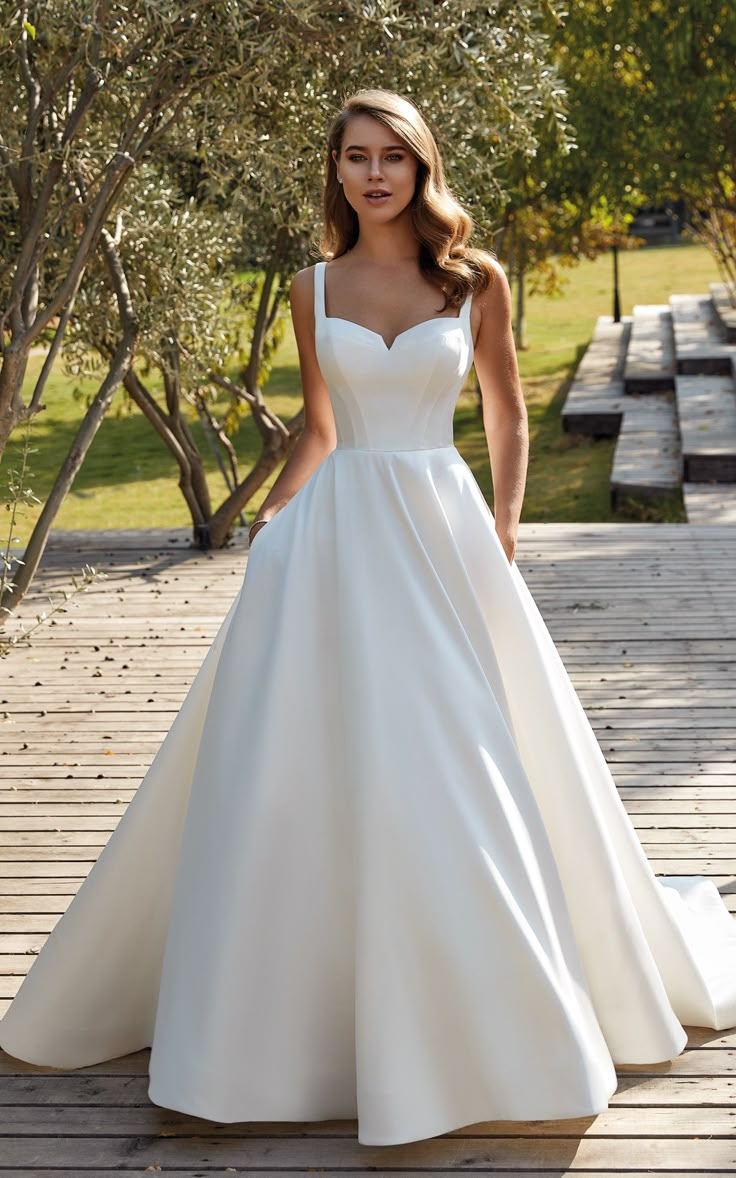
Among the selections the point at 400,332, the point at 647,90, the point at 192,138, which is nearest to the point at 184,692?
the point at 192,138

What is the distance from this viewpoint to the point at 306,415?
10.9 feet

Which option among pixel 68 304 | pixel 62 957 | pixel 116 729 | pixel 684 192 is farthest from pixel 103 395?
pixel 684 192

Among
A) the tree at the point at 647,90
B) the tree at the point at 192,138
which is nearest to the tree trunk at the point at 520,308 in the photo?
the tree at the point at 647,90

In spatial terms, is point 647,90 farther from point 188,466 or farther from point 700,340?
point 188,466

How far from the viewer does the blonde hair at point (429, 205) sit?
9.68ft

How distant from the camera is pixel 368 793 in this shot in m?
2.70

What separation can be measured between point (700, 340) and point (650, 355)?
663 millimetres

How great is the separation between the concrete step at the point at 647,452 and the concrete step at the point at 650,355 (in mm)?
217

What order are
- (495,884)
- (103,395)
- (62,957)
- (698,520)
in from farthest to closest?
1. (698,520)
2. (103,395)
3. (62,957)
4. (495,884)

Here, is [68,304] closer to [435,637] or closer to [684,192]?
[435,637]

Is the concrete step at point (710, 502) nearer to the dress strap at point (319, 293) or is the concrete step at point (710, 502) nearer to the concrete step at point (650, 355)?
the concrete step at point (650, 355)

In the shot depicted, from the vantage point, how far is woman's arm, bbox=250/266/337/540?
10.4ft

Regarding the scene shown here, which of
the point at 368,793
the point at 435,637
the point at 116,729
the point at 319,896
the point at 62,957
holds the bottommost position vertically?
the point at 116,729

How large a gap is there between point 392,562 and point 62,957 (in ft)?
3.85
